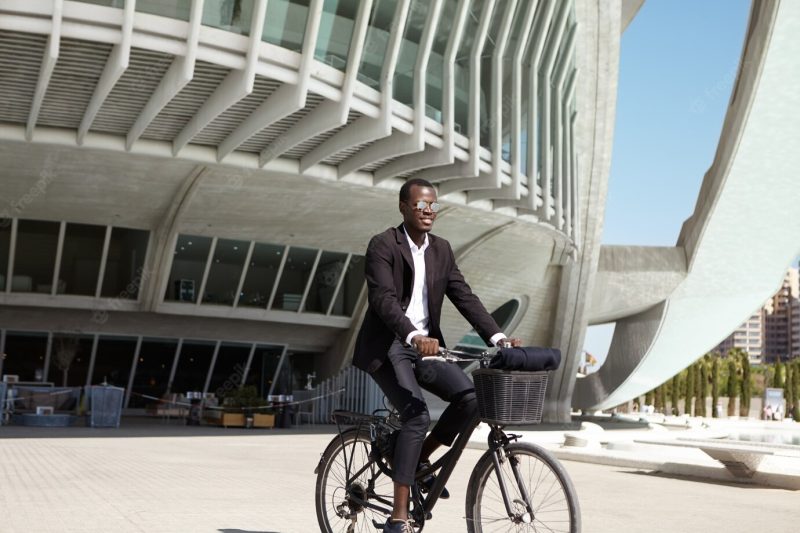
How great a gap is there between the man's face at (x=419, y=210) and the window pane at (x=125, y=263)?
854 inches

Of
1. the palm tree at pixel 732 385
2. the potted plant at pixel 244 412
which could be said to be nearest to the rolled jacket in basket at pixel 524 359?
the potted plant at pixel 244 412

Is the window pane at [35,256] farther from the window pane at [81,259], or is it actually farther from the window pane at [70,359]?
the window pane at [70,359]

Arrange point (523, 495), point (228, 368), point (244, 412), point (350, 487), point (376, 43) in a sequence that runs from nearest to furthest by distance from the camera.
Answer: point (523, 495) → point (350, 487) → point (376, 43) → point (244, 412) → point (228, 368)

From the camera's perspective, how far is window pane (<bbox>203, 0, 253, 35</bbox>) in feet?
49.7

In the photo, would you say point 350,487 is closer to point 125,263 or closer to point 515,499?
point 515,499

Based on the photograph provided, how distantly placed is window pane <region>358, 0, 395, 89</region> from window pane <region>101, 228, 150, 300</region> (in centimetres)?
1026

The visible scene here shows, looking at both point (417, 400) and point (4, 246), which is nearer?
point (417, 400)

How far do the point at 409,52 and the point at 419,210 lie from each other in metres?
14.6

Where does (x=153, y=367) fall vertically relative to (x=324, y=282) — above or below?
below

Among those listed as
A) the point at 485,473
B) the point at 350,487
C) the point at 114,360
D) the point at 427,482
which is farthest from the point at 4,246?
the point at 485,473

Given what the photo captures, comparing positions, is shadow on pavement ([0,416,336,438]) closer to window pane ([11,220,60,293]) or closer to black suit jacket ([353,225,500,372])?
window pane ([11,220,60,293])

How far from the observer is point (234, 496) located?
8.20 m

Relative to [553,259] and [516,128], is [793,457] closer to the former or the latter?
[516,128]

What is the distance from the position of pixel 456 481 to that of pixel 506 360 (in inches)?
248
